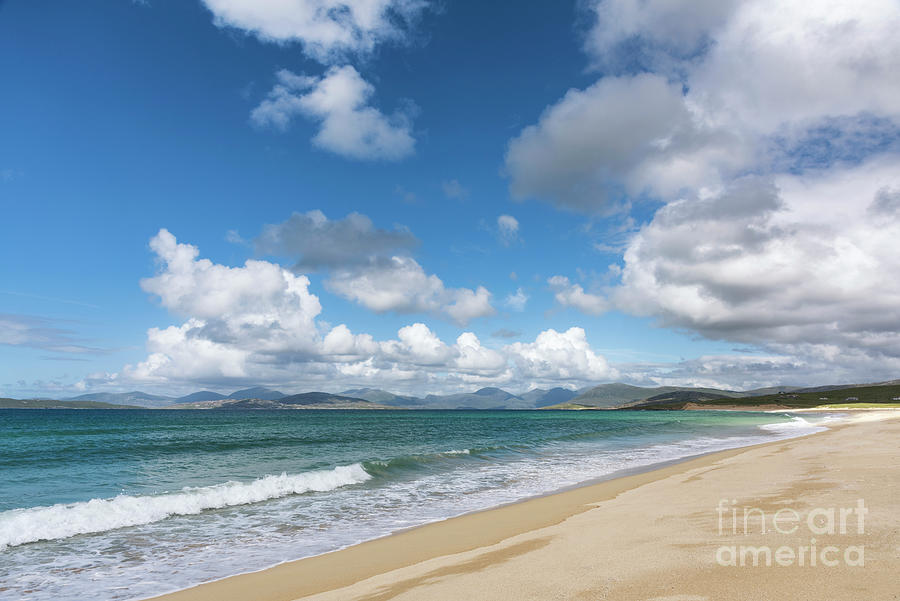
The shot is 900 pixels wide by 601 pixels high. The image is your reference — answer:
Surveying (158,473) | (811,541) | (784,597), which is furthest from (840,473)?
(158,473)

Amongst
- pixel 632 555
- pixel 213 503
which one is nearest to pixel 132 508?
pixel 213 503

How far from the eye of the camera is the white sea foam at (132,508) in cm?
1370

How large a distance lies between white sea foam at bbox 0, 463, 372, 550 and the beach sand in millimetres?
8332

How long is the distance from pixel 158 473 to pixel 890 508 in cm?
3100

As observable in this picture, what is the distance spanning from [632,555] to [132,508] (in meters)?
16.8

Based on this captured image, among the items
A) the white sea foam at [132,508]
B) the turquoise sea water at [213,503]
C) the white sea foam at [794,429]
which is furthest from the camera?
the white sea foam at [794,429]

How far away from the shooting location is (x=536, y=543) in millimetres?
10172

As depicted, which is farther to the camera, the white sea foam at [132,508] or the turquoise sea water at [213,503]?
the white sea foam at [132,508]

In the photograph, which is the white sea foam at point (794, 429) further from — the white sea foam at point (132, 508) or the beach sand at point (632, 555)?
the white sea foam at point (132, 508)

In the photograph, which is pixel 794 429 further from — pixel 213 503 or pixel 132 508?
pixel 132 508

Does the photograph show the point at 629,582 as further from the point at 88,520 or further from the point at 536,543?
the point at 88,520

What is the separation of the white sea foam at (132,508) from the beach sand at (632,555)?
27.3 ft

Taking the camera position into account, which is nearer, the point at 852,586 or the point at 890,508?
the point at 852,586

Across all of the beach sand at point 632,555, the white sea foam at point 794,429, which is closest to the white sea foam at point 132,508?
the beach sand at point 632,555
